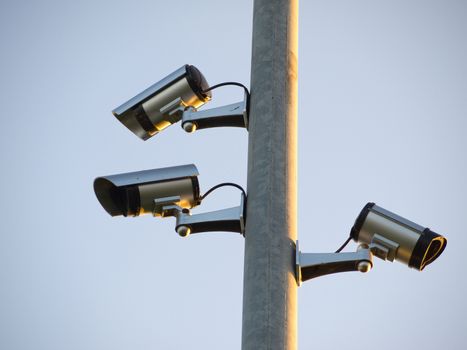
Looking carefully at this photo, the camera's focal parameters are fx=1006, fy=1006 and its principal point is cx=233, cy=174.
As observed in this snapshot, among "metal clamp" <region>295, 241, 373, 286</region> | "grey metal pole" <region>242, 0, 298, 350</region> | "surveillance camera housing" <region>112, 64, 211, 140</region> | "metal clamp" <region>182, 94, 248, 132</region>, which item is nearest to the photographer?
"grey metal pole" <region>242, 0, 298, 350</region>

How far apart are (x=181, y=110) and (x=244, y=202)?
93cm

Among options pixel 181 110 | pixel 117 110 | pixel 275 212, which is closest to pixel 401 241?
pixel 275 212

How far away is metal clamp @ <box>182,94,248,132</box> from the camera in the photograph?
18.5ft

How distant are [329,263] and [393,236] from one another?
14.6 inches

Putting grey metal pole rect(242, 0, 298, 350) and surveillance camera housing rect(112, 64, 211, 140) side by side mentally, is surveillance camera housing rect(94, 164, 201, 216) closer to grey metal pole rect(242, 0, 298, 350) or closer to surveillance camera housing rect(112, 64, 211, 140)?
grey metal pole rect(242, 0, 298, 350)

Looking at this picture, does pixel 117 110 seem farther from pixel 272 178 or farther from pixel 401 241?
pixel 401 241

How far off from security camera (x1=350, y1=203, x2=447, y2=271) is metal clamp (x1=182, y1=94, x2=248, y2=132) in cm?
90

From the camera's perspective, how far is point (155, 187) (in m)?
5.48

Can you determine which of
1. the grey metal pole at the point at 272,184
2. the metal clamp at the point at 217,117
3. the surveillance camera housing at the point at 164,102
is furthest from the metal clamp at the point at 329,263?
the surveillance camera housing at the point at 164,102

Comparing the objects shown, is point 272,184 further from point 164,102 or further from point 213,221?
point 164,102

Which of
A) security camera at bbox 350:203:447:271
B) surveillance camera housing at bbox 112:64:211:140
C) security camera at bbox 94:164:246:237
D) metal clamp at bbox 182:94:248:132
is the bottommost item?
security camera at bbox 350:203:447:271

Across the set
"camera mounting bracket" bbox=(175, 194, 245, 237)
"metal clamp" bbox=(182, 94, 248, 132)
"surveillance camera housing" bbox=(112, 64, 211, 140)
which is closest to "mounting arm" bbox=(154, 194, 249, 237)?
"camera mounting bracket" bbox=(175, 194, 245, 237)

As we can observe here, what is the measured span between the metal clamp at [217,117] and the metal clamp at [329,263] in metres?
0.95

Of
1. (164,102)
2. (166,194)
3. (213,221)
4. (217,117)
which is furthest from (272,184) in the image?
(164,102)
